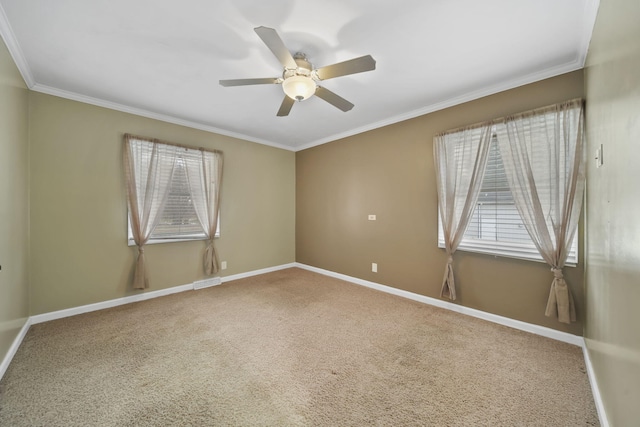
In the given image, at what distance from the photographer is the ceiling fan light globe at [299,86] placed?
2012 mm

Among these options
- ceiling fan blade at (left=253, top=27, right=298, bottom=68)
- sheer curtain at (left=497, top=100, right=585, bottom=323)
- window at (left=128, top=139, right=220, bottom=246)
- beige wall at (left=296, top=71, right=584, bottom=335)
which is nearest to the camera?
ceiling fan blade at (left=253, top=27, right=298, bottom=68)

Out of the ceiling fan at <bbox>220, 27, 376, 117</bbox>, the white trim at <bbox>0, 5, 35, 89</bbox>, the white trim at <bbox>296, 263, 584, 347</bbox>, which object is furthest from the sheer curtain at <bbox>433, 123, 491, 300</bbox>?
the white trim at <bbox>0, 5, 35, 89</bbox>

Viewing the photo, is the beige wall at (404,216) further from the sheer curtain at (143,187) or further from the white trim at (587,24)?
the sheer curtain at (143,187)

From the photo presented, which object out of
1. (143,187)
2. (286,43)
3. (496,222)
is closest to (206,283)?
(143,187)

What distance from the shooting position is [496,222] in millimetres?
2689

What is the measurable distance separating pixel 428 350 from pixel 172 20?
336 centimetres

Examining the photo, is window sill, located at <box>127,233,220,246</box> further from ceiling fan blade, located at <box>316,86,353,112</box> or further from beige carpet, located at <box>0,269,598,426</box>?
ceiling fan blade, located at <box>316,86,353,112</box>

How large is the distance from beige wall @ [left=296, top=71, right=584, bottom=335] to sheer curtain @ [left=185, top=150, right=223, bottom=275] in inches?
67.9

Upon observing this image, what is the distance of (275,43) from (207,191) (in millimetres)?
2782

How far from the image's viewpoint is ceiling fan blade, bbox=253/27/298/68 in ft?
4.93

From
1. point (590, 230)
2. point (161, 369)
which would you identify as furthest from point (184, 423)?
point (590, 230)

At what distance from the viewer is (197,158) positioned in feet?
12.3

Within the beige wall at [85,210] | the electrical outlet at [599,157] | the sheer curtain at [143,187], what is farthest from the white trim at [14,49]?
the electrical outlet at [599,157]

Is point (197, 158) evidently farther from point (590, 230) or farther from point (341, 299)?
point (590, 230)
